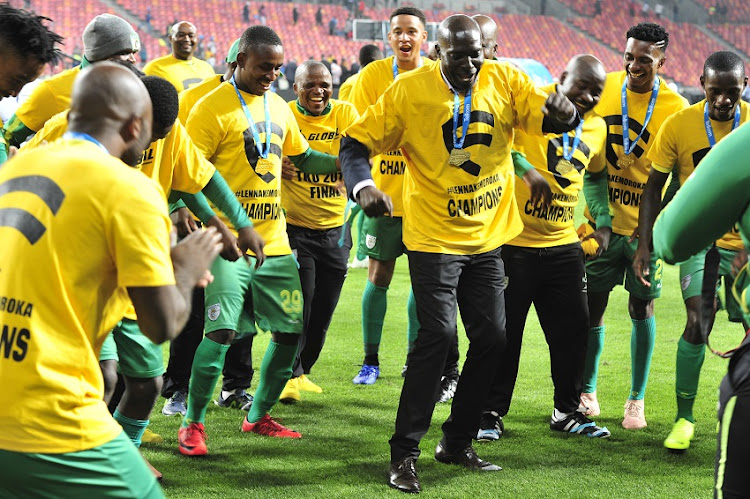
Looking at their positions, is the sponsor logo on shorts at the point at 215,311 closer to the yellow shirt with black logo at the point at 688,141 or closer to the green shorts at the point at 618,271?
the green shorts at the point at 618,271

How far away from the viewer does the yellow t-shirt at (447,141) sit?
187 inches

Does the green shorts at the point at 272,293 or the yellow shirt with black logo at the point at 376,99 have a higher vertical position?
the yellow shirt with black logo at the point at 376,99

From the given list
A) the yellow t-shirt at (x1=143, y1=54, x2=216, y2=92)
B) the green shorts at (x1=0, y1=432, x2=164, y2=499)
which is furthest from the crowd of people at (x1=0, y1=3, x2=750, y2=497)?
the yellow t-shirt at (x1=143, y1=54, x2=216, y2=92)

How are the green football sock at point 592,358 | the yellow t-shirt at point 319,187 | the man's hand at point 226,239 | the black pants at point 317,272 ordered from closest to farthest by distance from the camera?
the man's hand at point 226,239, the green football sock at point 592,358, the black pants at point 317,272, the yellow t-shirt at point 319,187

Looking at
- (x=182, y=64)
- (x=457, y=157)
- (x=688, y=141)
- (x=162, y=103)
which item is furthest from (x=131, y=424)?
(x=182, y=64)

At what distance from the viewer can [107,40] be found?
4895 mm

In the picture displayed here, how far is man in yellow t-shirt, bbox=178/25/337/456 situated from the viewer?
5.23 metres

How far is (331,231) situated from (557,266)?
1.82m

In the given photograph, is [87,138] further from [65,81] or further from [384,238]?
[384,238]

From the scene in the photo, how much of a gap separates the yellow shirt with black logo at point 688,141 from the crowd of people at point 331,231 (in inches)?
0.7

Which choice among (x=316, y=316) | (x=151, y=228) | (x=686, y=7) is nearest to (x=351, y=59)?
(x=686, y=7)

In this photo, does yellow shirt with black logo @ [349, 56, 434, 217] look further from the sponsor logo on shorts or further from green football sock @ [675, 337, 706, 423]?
green football sock @ [675, 337, 706, 423]

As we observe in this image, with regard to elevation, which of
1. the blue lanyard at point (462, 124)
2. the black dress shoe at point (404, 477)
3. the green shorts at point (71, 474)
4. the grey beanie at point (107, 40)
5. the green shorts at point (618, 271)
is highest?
the grey beanie at point (107, 40)

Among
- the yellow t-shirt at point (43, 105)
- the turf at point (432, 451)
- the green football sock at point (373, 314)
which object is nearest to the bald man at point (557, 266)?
the turf at point (432, 451)
